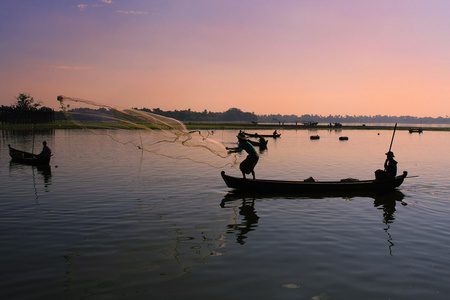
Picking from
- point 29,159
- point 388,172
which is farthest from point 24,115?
point 388,172

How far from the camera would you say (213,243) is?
10.4 meters

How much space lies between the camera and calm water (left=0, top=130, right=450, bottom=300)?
7.55m

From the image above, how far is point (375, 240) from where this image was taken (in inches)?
432

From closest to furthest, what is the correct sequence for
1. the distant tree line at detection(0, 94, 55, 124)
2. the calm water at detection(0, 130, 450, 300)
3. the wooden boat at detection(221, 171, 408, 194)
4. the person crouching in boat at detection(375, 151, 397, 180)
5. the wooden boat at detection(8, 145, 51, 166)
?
the calm water at detection(0, 130, 450, 300), the wooden boat at detection(221, 171, 408, 194), the person crouching in boat at detection(375, 151, 397, 180), the wooden boat at detection(8, 145, 51, 166), the distant tree line at detection(0, 94, 55, 124)

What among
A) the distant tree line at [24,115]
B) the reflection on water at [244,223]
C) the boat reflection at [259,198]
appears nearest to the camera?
the reflection on water at [244,223]

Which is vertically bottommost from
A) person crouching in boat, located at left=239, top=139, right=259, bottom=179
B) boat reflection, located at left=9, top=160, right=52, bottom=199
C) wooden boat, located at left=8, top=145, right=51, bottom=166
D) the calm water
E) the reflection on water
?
the reflection on water

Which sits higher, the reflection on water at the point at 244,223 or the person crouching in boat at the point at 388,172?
the person crouching in boat at the point at 388,172

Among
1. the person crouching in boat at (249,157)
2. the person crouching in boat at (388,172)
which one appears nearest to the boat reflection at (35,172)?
the person crouching in boat at (249,157)

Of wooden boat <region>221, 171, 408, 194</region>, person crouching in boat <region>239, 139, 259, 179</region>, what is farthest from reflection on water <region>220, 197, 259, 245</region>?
person crouching in boat <region>239, 139, 259, 179</region>

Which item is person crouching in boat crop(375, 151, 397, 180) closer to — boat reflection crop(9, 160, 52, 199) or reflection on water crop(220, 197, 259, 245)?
reflection on water crop(220, 197, 259, 245)

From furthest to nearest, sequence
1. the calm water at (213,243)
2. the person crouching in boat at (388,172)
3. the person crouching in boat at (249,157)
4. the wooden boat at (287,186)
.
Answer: the person crouching in boat at (388,172)
the wooden boat at (287,186)
the person crouching in boat at (249,157)
the calm water at (213,243)

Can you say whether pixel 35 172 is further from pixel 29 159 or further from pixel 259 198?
pixel 259 198

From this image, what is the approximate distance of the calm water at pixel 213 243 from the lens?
755 cm

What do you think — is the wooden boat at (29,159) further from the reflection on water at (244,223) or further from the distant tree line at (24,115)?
the distant tree line at (24,115)
